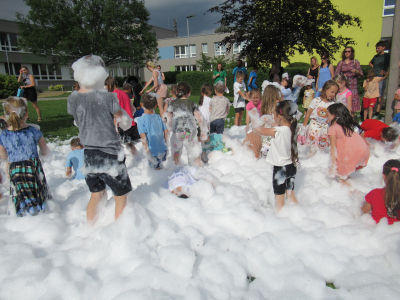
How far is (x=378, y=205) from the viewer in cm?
267

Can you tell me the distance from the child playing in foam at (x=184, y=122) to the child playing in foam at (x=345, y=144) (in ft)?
6.20

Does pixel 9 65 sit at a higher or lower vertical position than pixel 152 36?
lower

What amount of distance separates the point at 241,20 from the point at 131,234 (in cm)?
1294

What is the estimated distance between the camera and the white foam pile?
205 centimetres

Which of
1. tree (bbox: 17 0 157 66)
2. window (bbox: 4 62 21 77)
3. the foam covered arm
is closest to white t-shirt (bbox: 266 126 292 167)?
the foam covered arm

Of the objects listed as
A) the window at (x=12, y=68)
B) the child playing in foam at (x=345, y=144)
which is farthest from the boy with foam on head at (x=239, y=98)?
the window at (x=12, y=68)

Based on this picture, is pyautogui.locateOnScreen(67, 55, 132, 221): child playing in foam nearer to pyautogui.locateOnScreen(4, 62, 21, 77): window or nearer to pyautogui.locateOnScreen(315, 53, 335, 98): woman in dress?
pyautogui.locateOnScreen(315, 53, 335, 98): woman in dress

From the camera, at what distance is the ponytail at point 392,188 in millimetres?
2450

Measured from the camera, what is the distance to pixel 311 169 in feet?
14.2

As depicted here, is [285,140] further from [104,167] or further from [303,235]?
[104,167]

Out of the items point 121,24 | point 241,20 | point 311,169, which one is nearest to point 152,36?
point 121,24

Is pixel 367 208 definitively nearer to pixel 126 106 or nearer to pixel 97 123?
pixel 97 123

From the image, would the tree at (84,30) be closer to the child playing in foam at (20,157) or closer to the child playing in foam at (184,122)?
the child playing in foam at (184,122)

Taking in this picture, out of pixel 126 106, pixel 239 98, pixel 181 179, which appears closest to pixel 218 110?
pixel 126 106
